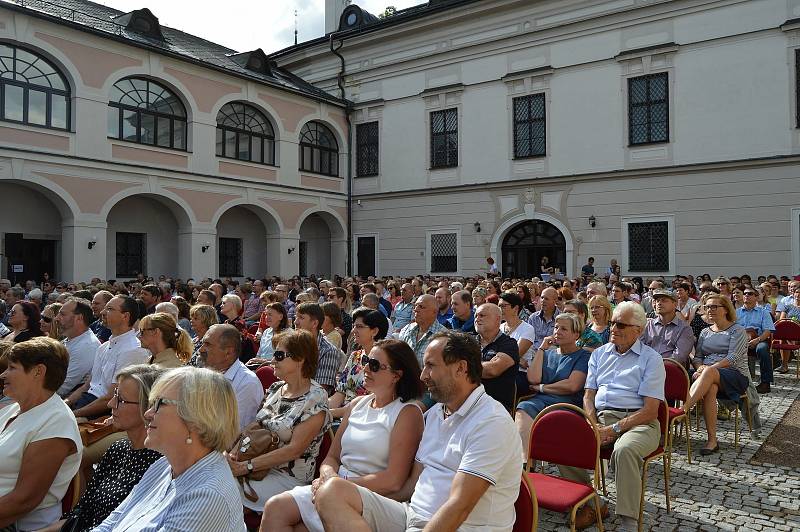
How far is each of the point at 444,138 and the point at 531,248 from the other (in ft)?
16.9

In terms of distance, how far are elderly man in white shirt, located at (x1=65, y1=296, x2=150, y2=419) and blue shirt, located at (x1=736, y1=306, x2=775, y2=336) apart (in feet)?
27.2

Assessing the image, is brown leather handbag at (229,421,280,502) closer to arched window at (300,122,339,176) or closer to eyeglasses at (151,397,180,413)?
eyeglasses at (151,397,180,413)

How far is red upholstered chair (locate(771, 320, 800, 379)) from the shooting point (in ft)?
29.3

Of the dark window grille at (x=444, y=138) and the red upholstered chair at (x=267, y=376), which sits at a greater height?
the dark window grille at (x=444, y=138)

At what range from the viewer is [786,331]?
9.07m

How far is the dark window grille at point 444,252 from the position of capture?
2034 cm

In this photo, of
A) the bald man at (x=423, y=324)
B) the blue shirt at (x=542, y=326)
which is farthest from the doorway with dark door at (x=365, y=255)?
the bald man at (x=423, y=324)

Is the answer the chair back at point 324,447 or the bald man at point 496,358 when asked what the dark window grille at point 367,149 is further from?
the chair back at point 324,447

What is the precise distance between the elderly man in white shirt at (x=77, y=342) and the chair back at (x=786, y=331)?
9725 millimetres

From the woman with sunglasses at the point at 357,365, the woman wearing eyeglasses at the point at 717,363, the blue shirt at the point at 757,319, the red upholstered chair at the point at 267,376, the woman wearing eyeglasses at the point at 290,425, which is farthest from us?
the blue shirt at the point at 757,319

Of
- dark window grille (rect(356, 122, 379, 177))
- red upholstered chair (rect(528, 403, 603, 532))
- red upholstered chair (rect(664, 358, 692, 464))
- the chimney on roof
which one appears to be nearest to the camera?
red upholstered chair (rect(528, 403, 603, 532))

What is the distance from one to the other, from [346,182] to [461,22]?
745 cm

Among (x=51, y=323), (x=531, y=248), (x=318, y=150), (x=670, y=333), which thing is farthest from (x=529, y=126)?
(x=51, y=323)

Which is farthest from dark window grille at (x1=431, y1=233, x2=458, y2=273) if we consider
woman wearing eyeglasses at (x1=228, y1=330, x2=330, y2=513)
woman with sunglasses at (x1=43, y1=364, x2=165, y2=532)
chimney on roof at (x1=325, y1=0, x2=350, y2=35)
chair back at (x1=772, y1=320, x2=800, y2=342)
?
woman with sunglasses at (x1=43, y1=364, x2=165, y2=532)
